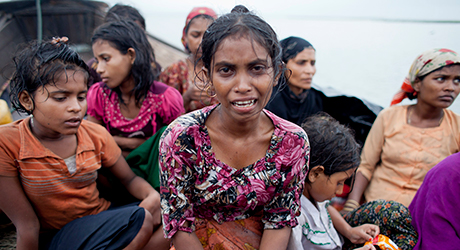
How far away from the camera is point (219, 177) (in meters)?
1.23

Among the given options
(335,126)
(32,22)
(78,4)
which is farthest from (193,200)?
(78,4)

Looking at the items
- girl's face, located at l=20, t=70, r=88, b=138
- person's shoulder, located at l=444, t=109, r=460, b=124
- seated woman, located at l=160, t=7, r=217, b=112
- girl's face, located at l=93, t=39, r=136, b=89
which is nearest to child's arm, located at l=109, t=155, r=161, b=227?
girl's face, located at l=20, t=70, r=88, b=138

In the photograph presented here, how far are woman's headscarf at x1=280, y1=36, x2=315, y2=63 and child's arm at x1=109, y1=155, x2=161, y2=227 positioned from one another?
1.57m

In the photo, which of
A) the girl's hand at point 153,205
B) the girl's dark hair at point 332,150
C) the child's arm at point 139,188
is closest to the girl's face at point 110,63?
the child's arm at point 139,188

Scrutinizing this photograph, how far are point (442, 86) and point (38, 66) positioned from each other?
2450 mm

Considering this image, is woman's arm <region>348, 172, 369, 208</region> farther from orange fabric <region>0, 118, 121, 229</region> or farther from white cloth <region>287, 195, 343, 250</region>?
orange fabric <region>0, 118, 121, 229</region>

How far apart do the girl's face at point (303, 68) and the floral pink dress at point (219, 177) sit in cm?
126

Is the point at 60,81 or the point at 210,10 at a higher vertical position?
the point at 210,10

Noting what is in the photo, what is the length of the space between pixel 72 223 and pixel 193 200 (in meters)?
0.62

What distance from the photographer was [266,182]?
1246 millimetres

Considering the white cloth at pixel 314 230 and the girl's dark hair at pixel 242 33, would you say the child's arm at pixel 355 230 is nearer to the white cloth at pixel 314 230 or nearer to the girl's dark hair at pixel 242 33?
the white cloth at pixel 314 230

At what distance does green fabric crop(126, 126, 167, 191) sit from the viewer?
6.26ft

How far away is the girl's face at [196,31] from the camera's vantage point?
274 cm

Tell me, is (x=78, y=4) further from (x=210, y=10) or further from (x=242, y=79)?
(x=242, y=79)
